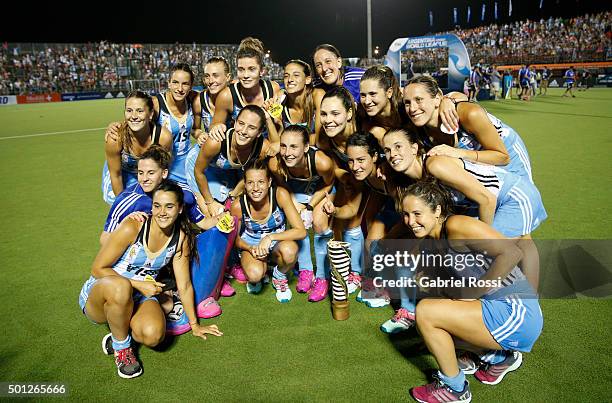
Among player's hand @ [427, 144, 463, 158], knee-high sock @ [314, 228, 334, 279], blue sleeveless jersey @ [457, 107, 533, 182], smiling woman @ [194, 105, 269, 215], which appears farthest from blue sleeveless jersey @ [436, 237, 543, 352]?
smiling woman @ [194, 105, 269, 215]

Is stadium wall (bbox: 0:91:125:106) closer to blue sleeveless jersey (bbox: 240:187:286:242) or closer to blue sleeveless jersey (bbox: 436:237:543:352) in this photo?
blue sleeveless jersey (bbox: 240:187:286:242)

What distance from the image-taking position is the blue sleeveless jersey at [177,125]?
187 inches

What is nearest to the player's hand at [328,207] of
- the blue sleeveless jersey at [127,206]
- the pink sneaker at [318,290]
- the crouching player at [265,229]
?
the crouching player at [265,229]

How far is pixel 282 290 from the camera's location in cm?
387

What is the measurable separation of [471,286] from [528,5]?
186 ft

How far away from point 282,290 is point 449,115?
6.37 feet

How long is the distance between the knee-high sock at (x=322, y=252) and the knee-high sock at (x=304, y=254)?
9 cm

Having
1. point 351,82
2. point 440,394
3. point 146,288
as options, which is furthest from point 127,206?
point 351,82

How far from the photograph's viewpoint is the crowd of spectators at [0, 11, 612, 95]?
29.5 m

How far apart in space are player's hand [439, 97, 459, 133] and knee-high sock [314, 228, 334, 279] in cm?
140

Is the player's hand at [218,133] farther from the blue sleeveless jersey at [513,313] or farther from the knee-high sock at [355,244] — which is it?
the blue sleeveless jersey at [513,313]

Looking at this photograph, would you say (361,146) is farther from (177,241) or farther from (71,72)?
(71,72)

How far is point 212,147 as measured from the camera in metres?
4.05

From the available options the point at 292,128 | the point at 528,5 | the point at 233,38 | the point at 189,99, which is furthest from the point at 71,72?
the point at 528,5
